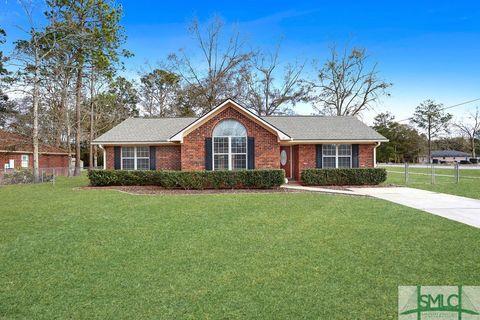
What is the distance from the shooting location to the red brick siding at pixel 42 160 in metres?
28.3

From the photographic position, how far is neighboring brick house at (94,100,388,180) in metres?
17.8

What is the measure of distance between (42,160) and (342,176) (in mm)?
31155

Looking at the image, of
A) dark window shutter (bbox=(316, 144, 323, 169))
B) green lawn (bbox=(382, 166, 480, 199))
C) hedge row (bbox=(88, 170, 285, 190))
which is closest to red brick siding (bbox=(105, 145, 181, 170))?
hedge row (bbox=(88, 170, 285, 190))

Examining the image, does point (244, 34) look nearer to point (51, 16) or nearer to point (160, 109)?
point (160, 109)

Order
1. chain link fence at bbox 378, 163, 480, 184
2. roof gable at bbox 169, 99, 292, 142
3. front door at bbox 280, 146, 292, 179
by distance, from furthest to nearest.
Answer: front door at bbox 280, 146, 292, 179 → chain link fence at bbox 378, 163, 480, 184 → roof gable at bbox 169, 99, 292, 142

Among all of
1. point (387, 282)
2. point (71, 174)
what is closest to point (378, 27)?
point (387, 282)

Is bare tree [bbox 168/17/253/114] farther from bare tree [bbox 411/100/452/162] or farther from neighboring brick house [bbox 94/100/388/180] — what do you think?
bare tree [bbox 411/100/452/162]

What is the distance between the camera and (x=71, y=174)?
1212 inches

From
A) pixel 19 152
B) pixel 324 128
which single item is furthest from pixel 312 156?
pixel 19 152

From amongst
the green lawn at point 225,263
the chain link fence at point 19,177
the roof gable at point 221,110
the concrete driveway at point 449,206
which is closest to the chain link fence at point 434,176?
the concrete driveway at point 449,206

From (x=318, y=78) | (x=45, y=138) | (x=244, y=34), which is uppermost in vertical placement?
(x=244, y=34)

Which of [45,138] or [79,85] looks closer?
[79,85]

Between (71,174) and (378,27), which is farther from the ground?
(378,27)

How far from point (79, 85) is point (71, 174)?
336 inches
